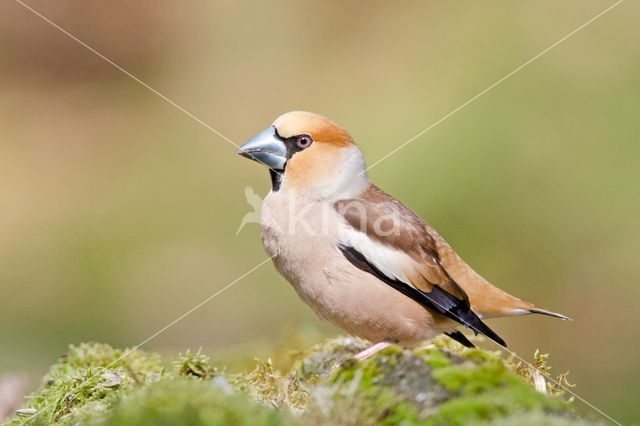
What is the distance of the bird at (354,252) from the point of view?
4246 millimetres

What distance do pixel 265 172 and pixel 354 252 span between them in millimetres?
8538

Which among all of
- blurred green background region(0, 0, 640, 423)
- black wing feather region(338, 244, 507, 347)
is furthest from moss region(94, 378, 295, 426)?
blurred green background region(0, 0, 640, 423)

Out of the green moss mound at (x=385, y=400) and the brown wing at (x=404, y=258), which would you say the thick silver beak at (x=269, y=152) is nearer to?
the brown wing at (x=404, y=258)

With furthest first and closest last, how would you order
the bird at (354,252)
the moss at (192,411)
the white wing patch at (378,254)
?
the white wing patch at (378,254), the bird at (354,252), the moss at (192,411)

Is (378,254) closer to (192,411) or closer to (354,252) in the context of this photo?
(354,252)

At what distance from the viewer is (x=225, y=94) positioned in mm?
12875

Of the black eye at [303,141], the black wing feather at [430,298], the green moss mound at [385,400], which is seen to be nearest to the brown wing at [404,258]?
the black wing feather at [430,298]

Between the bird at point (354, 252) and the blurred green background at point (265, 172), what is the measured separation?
1.78 m

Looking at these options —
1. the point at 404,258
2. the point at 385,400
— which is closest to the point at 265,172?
the point at 404,258

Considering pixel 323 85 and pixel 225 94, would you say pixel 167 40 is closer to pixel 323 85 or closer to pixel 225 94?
pixel 225 94

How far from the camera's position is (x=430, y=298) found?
14.2 feet

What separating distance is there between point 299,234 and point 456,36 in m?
8.82

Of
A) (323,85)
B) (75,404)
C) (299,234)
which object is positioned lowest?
(75,404)

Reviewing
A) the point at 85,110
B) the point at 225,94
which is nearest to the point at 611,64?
the point at 225,94
